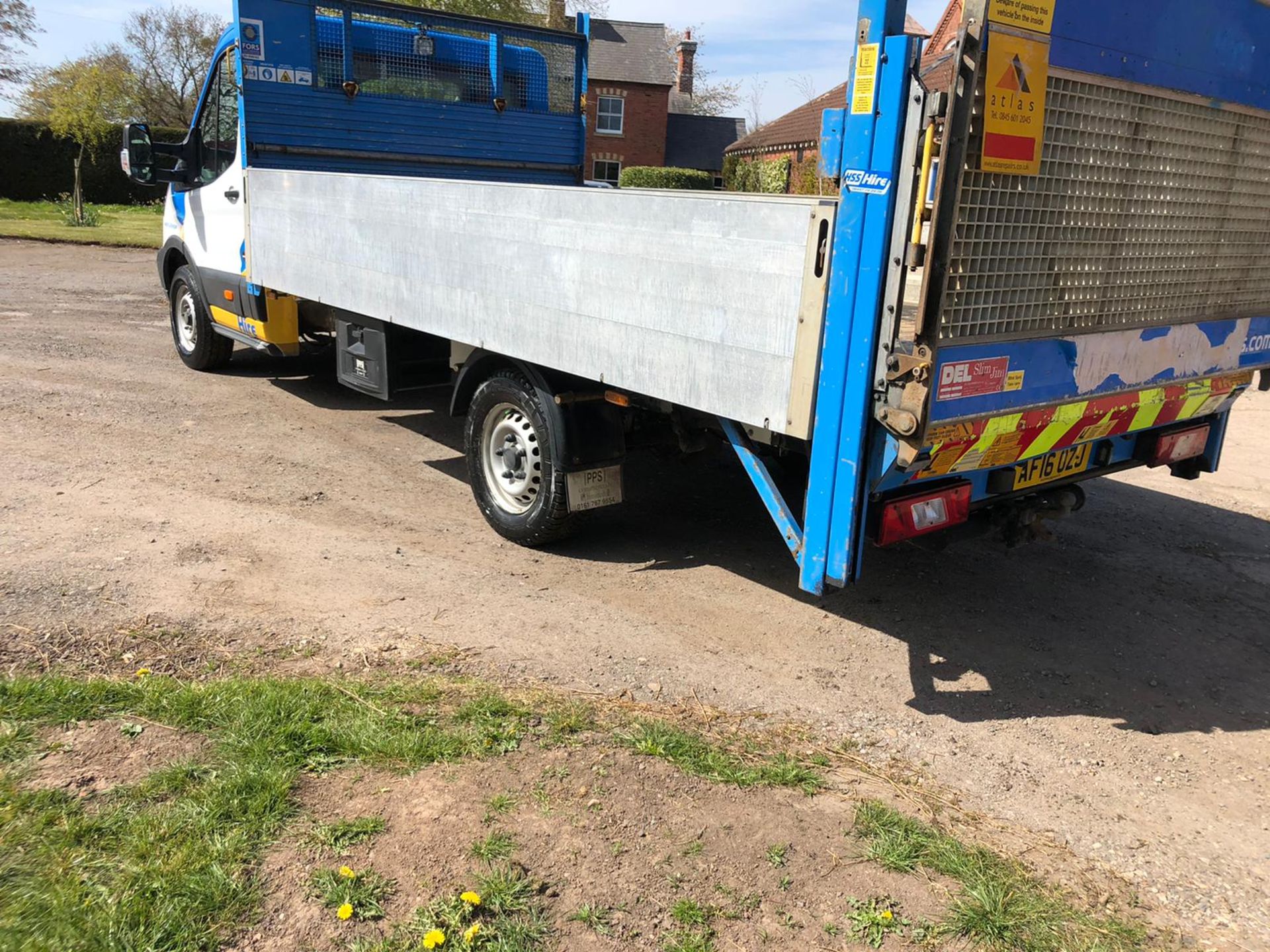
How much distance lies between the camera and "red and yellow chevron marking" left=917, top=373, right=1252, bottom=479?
150 inches

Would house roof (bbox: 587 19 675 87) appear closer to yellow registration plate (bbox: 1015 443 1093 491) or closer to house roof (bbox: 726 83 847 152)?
house roof (bbox: 726 83 847 152)

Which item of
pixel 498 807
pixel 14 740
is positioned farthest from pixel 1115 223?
pixel 14 740

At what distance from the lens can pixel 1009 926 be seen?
275cm

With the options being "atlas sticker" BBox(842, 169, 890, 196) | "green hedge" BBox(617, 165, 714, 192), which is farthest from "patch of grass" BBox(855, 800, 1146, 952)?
"green hedge" BBox(617, 165, 714, 192)

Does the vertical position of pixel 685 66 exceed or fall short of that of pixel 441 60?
it exceeds it

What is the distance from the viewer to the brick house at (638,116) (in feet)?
145

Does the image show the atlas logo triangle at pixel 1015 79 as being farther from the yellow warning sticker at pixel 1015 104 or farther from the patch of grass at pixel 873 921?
the patch of grass at pixel 873 921

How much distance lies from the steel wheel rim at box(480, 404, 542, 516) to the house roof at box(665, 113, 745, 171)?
42267 millimetres

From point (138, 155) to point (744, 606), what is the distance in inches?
273

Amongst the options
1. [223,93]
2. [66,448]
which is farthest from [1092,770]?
[223,93]

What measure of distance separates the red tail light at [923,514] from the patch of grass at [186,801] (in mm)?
1614

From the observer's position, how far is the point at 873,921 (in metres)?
2.77

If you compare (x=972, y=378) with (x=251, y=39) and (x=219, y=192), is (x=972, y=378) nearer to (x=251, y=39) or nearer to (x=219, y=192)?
(x=251, y=39)

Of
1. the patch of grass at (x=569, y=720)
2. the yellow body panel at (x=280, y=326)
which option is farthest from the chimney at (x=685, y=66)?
the patch of grass at (x=569, y=720)
